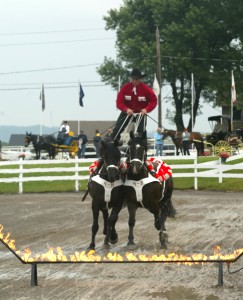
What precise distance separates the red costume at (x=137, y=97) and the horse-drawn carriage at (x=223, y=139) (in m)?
23.9

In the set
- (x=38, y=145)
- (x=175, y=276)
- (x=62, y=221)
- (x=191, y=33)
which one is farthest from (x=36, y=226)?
(x=191, y=33)

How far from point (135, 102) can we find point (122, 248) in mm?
2343

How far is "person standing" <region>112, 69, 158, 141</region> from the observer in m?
12.3

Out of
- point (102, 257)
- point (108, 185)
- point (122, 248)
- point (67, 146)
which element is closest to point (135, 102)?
point (108, 185)

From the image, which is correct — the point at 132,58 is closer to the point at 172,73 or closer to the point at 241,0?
the point at 172,73

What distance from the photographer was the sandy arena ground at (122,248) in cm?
877

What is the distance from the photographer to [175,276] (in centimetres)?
969

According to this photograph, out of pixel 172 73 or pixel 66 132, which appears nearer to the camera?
pixel 66 132

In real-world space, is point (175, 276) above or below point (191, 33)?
below

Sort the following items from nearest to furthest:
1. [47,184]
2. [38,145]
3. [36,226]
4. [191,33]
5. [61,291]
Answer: [61,291]
[36,226]
[47,184]
[38,145]
[191,33]

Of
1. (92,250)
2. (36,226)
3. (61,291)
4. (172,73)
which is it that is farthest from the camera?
(172,73)

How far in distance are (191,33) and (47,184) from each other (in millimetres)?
36124

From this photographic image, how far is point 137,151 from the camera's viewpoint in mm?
11672

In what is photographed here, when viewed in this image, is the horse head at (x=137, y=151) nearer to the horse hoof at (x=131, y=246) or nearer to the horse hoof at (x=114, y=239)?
the horse hoof at (x=131, y=246)
